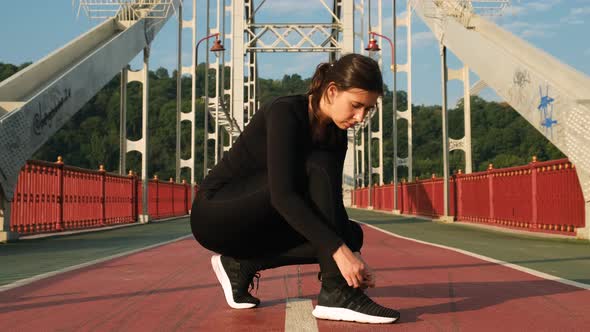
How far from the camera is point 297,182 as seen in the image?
295 cm

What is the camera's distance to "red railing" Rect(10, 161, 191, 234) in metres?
11.8

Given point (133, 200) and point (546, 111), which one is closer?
point (546, 111)

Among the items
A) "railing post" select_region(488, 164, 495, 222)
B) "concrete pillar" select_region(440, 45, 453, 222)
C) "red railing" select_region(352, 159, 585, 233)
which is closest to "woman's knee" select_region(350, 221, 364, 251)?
"red railing" select_region(352, 159, 585, 233)

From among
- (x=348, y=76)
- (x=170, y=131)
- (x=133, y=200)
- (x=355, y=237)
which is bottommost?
(x=133, y=200)

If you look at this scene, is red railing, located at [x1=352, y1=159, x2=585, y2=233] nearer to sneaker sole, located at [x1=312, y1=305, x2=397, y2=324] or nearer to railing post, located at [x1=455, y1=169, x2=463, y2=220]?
railing post, located at [x1=455, y1=169, x2=463, y2=220]

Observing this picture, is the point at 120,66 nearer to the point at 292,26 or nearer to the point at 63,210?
the point at 63,210

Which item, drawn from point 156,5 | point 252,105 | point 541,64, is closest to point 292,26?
point 156,5

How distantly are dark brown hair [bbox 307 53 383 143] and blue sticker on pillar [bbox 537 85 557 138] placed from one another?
344 inches

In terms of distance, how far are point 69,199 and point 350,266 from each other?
1232 centimetres

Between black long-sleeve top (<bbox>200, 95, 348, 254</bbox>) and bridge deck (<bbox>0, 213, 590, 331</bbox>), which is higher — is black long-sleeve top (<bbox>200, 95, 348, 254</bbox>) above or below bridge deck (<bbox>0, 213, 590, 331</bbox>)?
above

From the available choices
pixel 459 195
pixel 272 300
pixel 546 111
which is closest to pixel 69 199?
pixel 546 111

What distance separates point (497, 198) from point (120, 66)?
982cm

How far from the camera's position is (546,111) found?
11.4 meters

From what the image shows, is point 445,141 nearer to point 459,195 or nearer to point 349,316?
point 459,195
